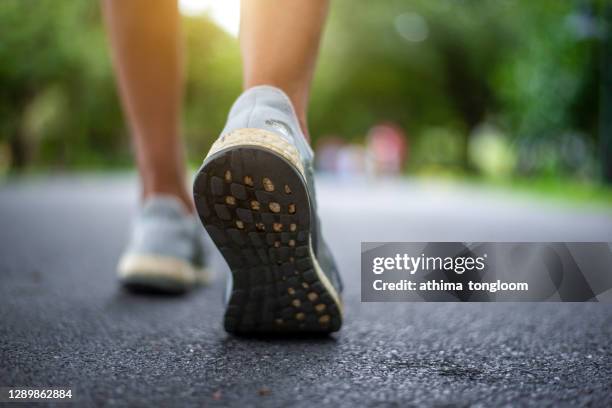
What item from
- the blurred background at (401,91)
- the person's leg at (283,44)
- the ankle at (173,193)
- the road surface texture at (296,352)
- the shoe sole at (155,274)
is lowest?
the road surface texture at (296,352)

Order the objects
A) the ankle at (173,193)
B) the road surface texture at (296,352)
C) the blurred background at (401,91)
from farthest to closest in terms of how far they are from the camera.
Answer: the blurred background at (401,91) → the ankle at (173,193) → the road surface texture at (296,352)

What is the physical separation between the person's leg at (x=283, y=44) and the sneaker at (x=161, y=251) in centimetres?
52

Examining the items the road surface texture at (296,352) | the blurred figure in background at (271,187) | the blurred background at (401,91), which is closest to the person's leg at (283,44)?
the blurred figure in background at (271,187)

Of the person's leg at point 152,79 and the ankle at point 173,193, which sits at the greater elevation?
the person's leg at point 152,79

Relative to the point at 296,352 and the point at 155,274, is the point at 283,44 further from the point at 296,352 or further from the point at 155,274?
the point at 155,274

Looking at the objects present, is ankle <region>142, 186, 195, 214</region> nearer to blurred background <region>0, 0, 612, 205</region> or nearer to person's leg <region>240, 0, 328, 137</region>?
person's leg <region>240, 0, 328, 137</region>

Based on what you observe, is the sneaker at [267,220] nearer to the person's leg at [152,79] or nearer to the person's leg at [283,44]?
the person's leg at [283,44]

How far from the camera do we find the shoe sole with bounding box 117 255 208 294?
1364 millimetres

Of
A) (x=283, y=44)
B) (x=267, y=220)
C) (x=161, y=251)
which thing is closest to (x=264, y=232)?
(x=267, y=220)

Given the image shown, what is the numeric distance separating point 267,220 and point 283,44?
29 centimetres

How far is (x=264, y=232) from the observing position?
34.0 inches

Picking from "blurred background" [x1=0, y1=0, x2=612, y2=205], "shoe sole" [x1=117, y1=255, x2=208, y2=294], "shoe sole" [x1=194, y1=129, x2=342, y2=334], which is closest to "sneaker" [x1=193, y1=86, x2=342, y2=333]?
"shoe sole" [x1=194, y1=129, x2=342, y2=334]

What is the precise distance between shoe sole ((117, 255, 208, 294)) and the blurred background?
5.02 meters

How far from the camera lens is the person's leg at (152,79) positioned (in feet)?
4.74
